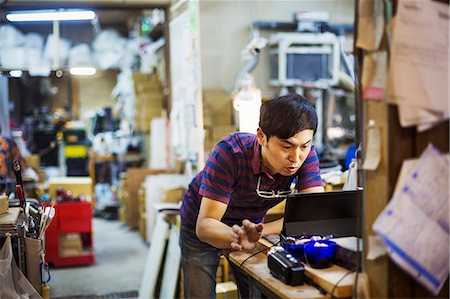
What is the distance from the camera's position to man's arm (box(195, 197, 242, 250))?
6.43ft

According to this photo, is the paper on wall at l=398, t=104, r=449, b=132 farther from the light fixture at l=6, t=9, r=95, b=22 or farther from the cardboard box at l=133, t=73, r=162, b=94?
the cardboard box at l=133, t=73, r=162, b=94

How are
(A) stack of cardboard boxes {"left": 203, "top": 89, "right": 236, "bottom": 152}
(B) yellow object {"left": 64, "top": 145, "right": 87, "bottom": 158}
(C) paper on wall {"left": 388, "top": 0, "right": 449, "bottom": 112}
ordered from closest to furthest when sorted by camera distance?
(C) paper on wall {"left": 388, "top": 0, "right": 449, "bottom": 112} → (A) stack of cardboard boxes {"left": 203, "top": 89, "right": 236, "bottom": 152} → (B) yellow object {"left": 64, "top": 145, "right": 87, "bottom": 158}

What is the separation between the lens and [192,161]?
15.6ft

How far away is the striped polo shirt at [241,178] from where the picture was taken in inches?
84.4

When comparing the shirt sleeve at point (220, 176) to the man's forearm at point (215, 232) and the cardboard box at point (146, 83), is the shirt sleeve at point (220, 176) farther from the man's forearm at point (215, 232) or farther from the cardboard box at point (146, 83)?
the cardboard box at point (146, 83)

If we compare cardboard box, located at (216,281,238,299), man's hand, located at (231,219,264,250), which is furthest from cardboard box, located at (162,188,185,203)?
man's hand, located at (231,219,264,250)

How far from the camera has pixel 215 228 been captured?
6.60 ft

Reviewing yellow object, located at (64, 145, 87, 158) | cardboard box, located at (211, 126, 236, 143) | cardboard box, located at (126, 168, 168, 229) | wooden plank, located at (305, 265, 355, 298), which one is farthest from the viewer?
yellow object, located at (64, 145, 87, 158)

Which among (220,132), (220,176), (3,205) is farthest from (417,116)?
(220,132)

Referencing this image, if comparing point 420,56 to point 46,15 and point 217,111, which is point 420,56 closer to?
point 217,111

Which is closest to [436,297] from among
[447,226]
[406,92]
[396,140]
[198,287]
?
[447,226]

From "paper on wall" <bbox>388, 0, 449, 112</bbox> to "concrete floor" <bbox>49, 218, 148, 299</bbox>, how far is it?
3.54 m

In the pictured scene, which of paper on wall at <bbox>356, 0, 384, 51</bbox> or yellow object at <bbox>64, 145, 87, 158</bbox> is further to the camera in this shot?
yellow object at <bbox>64, 145, 87, 158</bbox>

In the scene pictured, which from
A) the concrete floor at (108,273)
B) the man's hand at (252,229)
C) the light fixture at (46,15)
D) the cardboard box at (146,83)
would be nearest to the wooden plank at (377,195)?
the man's hand at (252,229)
